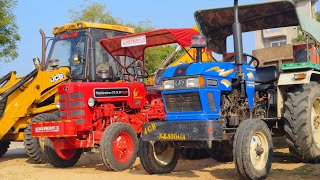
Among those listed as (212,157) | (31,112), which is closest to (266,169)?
(212,157)

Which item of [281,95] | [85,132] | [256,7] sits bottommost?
[85,132]

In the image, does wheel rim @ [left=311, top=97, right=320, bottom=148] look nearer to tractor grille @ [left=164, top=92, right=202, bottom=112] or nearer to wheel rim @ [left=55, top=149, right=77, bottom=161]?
tractor grille @ [left=164, top=92, right=202, bottom=112]

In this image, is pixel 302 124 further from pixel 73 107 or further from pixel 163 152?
pixel 73 107

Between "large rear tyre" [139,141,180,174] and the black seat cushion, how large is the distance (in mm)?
1957

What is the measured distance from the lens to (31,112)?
10328mm

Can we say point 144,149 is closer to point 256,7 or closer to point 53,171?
point 53,171

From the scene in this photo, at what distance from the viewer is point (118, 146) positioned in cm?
812

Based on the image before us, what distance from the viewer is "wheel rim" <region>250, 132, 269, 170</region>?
634cm

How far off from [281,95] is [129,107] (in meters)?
2.99

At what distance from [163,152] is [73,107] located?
2000 mm

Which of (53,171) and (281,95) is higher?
(281,95)

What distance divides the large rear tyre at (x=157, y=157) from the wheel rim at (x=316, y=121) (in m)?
2.21

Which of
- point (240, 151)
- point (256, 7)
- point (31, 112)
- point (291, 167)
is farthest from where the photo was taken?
point (31, 112)

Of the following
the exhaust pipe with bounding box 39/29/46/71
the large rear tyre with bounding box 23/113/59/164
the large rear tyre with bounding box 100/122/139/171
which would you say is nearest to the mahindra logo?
the large rear tyre with bounding box 100/122/139/171
